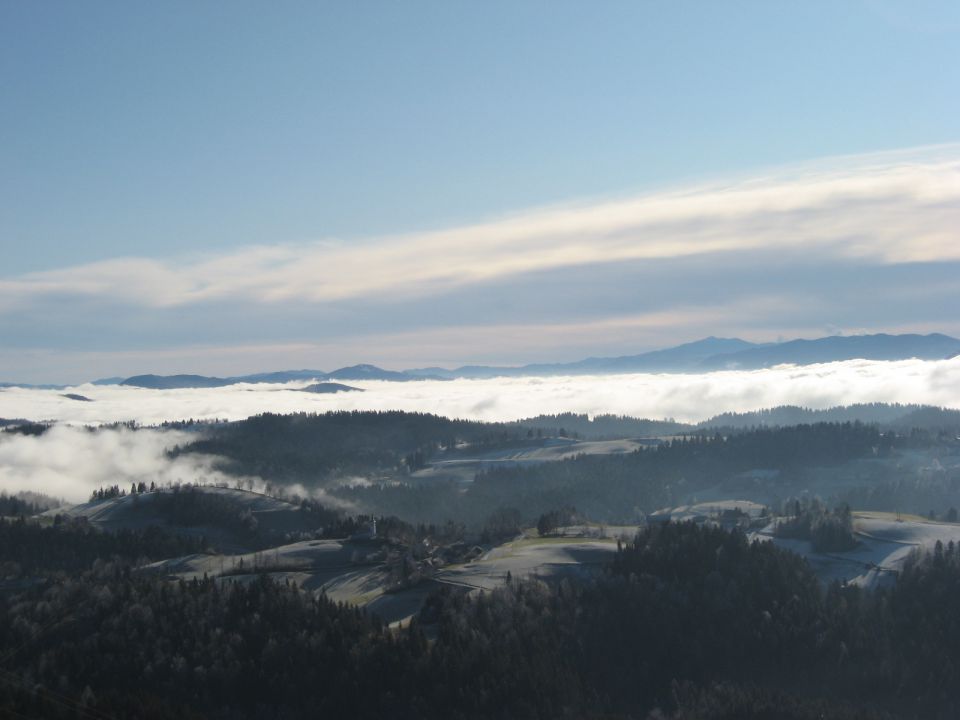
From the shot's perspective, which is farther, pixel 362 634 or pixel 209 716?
pixel 362 634

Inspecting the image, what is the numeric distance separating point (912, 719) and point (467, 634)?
263ft

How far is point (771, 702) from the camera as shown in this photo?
193m

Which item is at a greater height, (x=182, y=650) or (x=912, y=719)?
(x=182, y=650)


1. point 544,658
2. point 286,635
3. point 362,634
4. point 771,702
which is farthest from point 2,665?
point 771,702

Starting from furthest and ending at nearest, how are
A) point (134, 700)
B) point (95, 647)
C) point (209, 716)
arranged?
point (95, 647) → point (209, 716) → point (134, 700)

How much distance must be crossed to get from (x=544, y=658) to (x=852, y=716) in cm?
5249

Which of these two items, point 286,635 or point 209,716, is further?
point 286,635

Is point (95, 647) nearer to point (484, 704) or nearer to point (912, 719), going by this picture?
point (484, 704)

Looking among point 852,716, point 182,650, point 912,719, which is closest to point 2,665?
point 182,650

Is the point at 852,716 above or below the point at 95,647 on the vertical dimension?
below

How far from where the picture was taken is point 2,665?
615 feet

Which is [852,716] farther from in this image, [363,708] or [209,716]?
[209,716]

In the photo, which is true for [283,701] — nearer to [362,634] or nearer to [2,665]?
[362,634]

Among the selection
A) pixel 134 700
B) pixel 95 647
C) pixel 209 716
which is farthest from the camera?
pixel 95 647
